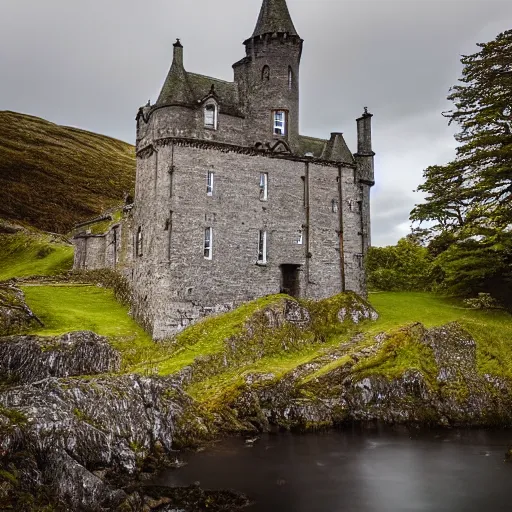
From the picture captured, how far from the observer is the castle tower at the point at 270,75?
34156mm

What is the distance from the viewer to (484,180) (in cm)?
3472

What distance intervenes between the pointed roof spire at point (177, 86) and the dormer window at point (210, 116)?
1.09 metres

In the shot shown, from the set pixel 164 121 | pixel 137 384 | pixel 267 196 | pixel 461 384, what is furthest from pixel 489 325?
pixel 164 121

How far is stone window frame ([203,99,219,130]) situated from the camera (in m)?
32.0

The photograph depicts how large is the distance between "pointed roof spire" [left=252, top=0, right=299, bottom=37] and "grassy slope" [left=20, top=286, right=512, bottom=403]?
17303mm

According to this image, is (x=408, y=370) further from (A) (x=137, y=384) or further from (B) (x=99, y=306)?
(B) (x=99, y=306)

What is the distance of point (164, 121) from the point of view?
1233 inches

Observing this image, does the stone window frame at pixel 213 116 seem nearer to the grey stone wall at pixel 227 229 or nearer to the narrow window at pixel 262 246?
the grey stone wall at pixel 227 229

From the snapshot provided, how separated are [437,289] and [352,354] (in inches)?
727

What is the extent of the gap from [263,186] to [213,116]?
5275mm

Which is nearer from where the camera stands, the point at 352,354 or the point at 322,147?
the point at 352,354

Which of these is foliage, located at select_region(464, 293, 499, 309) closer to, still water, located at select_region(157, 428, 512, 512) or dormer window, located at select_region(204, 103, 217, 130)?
still water, located at select_region(157, 428, 512, 512)

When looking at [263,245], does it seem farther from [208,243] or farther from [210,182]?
[210,182]

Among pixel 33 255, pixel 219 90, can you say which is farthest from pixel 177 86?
pixel 33 255
